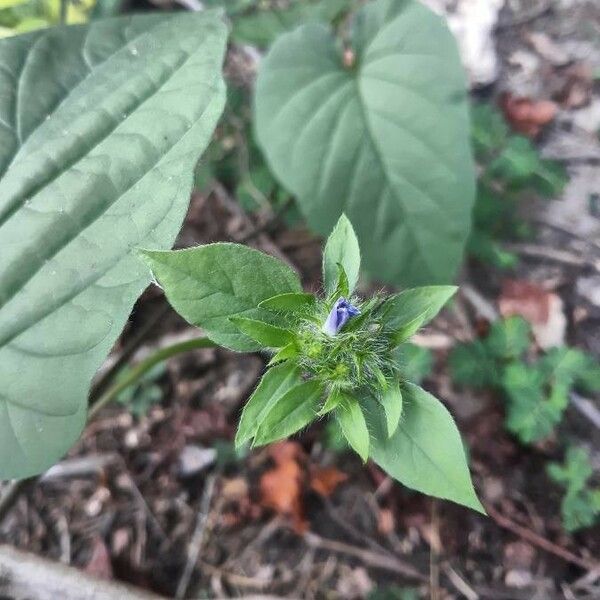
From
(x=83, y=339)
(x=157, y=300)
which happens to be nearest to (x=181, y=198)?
(x=83, y=339)

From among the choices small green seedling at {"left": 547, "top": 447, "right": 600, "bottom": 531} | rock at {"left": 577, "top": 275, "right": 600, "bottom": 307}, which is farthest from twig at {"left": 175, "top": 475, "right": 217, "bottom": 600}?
rock at {"left": 577, "top": 275, "right": 600, "bottom": 307}

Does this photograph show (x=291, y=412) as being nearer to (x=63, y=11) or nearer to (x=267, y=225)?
(x=267, y=225)

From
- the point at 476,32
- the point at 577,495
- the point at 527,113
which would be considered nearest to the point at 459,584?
the point at 577,495

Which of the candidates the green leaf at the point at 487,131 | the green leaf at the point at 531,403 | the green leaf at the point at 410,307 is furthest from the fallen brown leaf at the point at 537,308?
the green leaf at the point at 410,307

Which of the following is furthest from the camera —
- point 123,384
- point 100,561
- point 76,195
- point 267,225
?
point 267,225

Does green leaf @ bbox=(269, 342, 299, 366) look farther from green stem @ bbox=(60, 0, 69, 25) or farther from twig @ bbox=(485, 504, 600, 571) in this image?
Answer: green stem @ bbox=(60, 0, 69, 25)

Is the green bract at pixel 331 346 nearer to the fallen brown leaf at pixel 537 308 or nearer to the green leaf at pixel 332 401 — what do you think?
the green leaf at pixel 332 401
